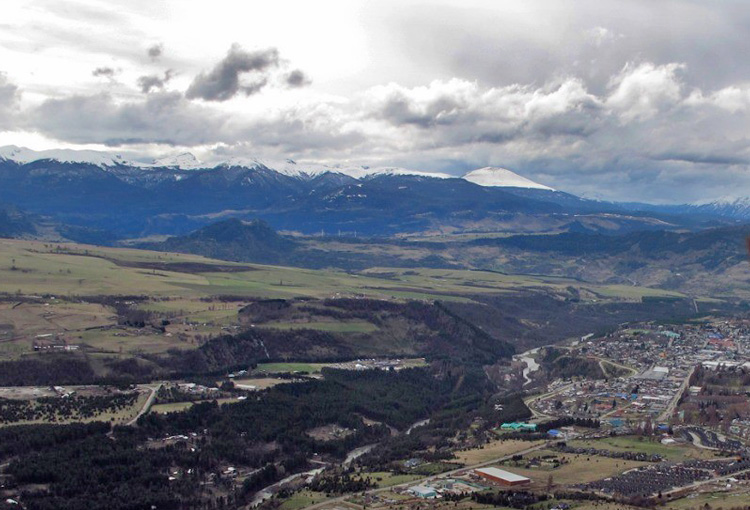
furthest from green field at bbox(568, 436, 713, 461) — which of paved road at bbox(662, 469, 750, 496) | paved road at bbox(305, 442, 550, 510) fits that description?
paved road at bbox(662, 469, 750, 496)

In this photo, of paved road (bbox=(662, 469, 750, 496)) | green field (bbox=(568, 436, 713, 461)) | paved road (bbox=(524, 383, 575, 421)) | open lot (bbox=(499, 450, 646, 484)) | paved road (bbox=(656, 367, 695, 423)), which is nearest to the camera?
paved road (bbox=(662, 469, 750, 496))

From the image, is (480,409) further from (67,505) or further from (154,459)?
(67,505)

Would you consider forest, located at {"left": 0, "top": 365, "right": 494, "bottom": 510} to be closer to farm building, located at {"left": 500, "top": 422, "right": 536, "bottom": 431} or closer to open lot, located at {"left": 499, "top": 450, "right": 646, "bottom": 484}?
farm building, located at {"left": 500, "top": 422, "right": 536, "bottom": 431}

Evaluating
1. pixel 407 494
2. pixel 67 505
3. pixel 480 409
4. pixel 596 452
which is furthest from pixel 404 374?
pixel 67 505

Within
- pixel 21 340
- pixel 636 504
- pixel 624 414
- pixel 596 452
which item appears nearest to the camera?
pixel 636 504

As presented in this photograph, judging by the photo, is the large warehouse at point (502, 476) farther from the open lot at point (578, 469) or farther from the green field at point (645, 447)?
the green field at point (645, 447)
